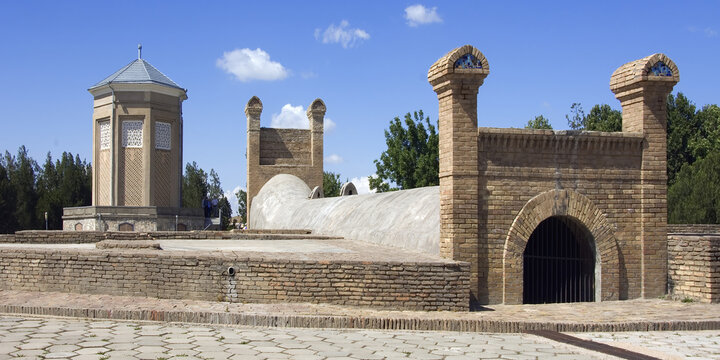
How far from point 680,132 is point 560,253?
90.8 ft

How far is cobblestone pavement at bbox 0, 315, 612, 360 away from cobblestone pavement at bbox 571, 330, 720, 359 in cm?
59

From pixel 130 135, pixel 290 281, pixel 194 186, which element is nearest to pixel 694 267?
pixel 290 281

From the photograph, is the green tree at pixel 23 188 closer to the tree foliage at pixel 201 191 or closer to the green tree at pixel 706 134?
the tree foliage at pixel 201 191

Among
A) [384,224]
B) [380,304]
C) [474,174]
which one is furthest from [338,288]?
[384,224]

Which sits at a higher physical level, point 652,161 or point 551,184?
point 652,161

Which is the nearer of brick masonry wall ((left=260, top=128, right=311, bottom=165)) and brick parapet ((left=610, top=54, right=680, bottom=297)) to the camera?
brick parapet ((left=610, top=54, right=680, bottom=297))

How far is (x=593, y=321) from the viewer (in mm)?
8672

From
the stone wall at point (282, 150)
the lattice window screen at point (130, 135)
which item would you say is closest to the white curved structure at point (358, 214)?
the stone wall at point (282, 150)

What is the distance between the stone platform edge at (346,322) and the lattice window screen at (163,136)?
22137mm

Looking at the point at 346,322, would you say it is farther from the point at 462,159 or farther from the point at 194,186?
the point at 194,186

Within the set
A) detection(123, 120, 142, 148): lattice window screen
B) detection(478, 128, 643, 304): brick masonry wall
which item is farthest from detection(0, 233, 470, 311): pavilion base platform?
detection(123, 120, 142, 148): lattice window screen

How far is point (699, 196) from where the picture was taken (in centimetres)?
2798

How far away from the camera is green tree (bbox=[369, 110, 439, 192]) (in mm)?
35125

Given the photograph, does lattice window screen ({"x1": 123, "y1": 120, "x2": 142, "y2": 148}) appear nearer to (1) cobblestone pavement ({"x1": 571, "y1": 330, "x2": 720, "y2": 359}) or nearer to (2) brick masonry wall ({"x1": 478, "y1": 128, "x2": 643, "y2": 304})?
(2) brick masonry wall ({"x1": 478, "y1": 128, "x2": 643, "y2": 304})
